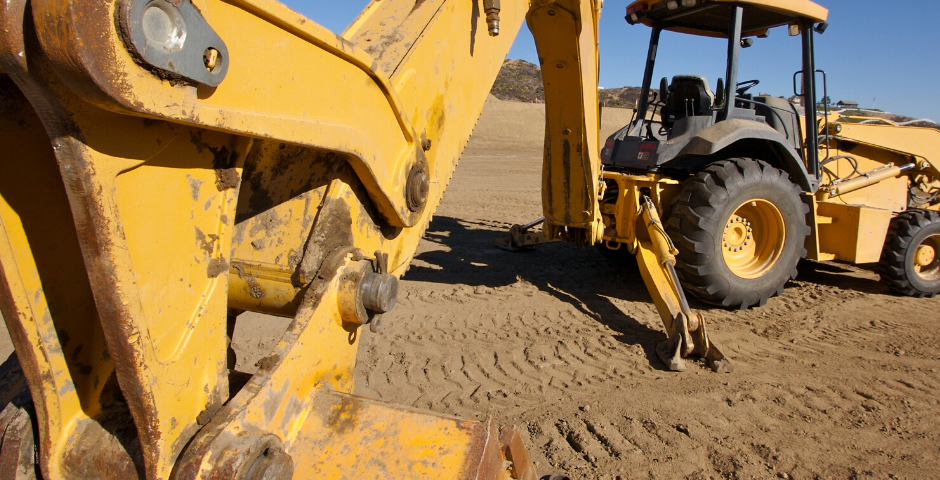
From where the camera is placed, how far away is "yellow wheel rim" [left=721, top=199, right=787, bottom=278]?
183 inches

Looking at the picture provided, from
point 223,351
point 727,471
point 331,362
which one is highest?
point 223,351

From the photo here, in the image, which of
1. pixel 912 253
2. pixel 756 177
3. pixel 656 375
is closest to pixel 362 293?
pixel 656 375

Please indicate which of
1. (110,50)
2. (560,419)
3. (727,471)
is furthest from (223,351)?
(727,471)

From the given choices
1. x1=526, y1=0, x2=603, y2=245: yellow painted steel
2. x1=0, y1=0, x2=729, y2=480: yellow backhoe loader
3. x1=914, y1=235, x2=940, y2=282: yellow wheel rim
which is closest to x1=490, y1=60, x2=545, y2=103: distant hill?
x1=914, y1=235, x2=940, y2=282: yellow wheel rim

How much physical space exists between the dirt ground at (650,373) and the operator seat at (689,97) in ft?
5.69

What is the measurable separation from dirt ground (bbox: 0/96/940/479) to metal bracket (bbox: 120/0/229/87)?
2309 mm

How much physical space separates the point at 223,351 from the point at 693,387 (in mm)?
2870

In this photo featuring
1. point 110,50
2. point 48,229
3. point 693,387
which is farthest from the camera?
point 693,387

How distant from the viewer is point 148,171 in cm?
108

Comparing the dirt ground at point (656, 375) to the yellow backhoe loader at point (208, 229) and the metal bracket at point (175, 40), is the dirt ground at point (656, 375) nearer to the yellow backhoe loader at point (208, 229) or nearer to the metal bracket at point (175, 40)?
the yellow backhoe loader at point (208, 229)

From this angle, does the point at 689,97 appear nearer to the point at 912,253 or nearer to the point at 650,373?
the point at 912,253

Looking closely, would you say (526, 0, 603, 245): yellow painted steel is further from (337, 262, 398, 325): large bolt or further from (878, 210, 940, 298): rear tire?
(878, 210, 940, 298): rear tire

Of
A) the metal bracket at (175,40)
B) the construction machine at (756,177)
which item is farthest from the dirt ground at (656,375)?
the metal bracket at (175,40)

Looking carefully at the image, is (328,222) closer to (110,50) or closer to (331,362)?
(331,362)
